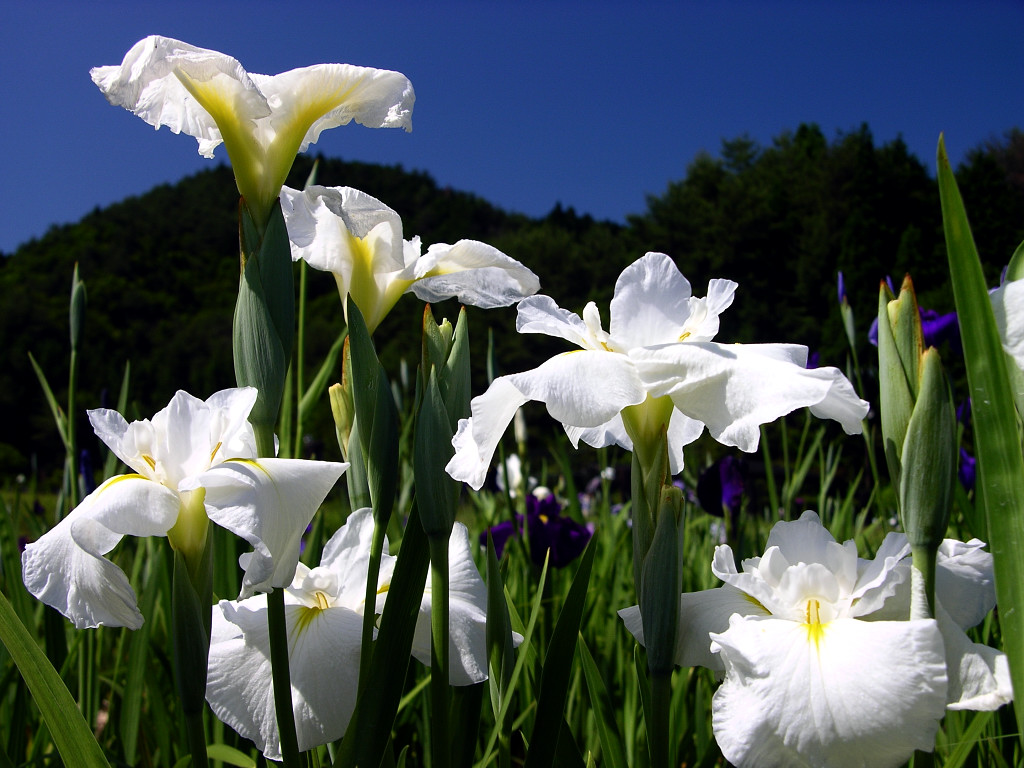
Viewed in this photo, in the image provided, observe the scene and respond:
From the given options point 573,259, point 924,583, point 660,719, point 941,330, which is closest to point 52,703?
point 660,719

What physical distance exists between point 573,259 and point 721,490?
1315 inches

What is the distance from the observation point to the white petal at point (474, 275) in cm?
104

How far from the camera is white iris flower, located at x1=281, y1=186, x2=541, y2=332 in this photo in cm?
98

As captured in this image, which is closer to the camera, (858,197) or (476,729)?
(476,729)

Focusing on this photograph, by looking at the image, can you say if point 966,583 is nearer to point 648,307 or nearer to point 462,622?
point 648,307

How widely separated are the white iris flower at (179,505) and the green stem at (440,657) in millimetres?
147

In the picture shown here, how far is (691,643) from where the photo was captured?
78 centimetres

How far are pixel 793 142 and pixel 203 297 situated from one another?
2957 centimetres

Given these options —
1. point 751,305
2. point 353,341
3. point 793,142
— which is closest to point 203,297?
point 751,305

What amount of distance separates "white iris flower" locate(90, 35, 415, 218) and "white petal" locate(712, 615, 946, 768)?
2.35 ft

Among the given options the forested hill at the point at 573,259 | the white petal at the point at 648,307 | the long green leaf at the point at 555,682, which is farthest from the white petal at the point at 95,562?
the forested hill at the point at 573,259

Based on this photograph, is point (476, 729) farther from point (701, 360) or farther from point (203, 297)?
point (203, 297)

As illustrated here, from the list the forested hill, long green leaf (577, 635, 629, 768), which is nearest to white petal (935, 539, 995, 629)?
long green leaf (577, 635, 629, 768)

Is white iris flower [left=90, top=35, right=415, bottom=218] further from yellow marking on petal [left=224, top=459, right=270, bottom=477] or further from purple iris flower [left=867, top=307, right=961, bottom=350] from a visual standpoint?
purple iris flower [left=867, top=307, right=961, bottom=350]
